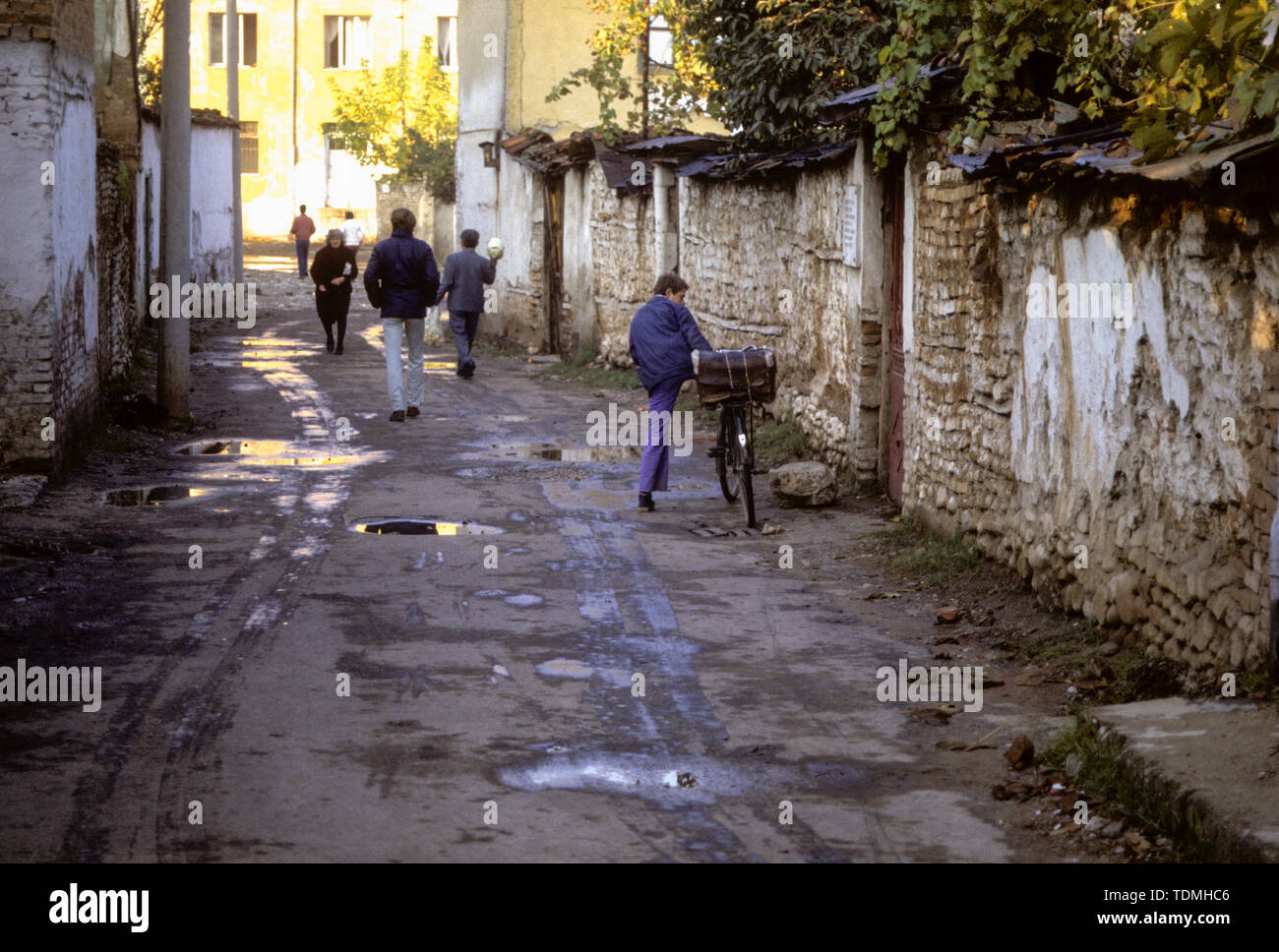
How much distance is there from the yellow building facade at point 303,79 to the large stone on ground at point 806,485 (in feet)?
138

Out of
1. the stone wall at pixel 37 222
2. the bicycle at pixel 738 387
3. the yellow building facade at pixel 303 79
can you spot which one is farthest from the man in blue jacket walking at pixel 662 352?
the yellow building facade at pixel 303 79

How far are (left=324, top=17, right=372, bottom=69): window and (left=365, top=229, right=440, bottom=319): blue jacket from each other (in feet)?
126

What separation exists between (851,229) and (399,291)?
17.8 feet

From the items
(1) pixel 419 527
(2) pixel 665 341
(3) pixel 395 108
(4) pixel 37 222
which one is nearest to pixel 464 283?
(4) pixel 37 222

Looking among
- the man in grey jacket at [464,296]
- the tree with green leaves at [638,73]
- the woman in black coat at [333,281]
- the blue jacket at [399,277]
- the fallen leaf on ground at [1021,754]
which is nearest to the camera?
the fallen leaf on ground at [1021,754]

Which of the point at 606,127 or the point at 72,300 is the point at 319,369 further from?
the point at 72,300

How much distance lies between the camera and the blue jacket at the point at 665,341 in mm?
11758

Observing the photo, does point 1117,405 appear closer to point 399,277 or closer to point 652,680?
point 652,680

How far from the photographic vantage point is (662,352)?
1176 cm

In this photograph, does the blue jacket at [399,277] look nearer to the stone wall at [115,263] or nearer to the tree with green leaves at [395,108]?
the stone wall at [115,263]

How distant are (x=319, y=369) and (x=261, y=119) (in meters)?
33.5

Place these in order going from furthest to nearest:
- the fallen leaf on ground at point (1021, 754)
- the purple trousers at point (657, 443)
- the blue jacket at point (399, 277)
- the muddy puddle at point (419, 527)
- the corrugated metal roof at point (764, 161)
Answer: the blue jacket at point (399, 277) → the corrugated metal roof at point (764, 161) → the purple trousers at point (657, 443) → the muddy puddle at point (419, 527) → the fallen leaf on ground at point (1021, 754)

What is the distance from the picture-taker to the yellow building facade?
171 feet

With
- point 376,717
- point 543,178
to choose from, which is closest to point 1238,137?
point 376,717
